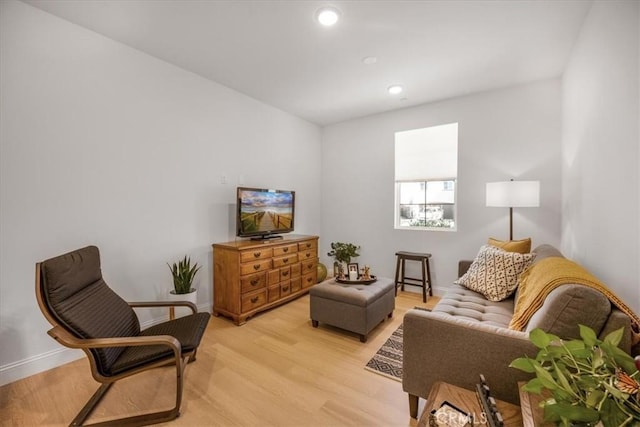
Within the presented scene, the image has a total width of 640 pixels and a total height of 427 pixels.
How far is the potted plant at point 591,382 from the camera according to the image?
0.63 meters

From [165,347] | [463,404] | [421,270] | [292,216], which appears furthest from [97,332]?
[421,270]

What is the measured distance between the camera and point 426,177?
160 inches

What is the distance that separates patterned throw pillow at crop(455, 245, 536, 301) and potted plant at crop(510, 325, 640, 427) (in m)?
1.63

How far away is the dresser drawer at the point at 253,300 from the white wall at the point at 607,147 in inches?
114

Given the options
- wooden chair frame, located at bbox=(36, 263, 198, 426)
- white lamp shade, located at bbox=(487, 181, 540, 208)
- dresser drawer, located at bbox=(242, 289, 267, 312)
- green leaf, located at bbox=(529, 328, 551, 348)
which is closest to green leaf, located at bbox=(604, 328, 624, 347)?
green leaf, located at bbox=(529, 328, 551, 348)

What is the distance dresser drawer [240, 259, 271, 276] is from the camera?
2965 mm

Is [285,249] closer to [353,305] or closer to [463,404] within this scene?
[353,305]

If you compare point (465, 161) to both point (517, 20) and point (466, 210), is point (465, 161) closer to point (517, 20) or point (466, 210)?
point (466, 210)

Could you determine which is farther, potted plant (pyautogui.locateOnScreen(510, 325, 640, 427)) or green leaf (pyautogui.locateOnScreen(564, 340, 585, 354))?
green leaf (pyautogui.locateOnScreen(564, 340, 585, 354))

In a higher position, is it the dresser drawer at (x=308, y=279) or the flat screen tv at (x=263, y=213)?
the flat screen tv at (x=263, y=213)

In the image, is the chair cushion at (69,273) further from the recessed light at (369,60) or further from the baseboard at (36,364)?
the recessed light at (369,60)

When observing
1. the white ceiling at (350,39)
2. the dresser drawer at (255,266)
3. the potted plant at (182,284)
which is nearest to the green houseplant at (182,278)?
the potted plant at (182,284)

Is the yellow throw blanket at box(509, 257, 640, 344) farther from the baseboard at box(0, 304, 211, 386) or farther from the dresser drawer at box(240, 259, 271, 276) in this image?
the baseboard at box(0, 304, 211, 386)

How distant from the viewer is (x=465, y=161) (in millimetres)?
3688
